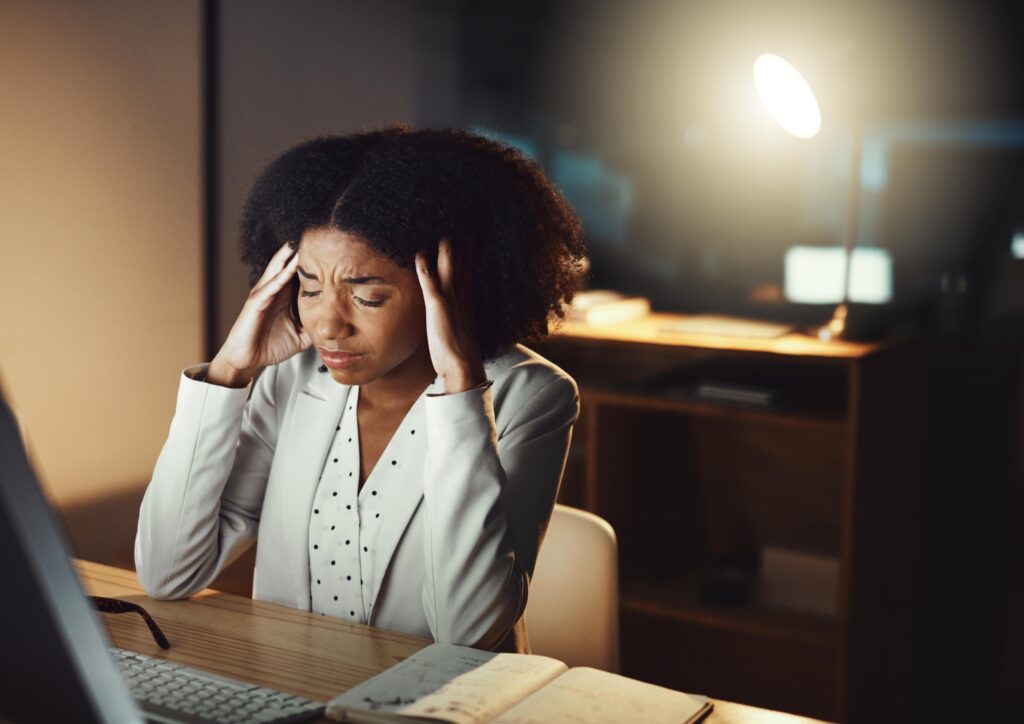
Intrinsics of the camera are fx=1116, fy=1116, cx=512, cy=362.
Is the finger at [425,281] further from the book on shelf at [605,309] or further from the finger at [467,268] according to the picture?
the book on shelf at [605,309]

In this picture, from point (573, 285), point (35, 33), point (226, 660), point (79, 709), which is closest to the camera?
point (79, 709)

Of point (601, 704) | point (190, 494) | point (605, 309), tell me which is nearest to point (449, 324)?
point (190, 494)

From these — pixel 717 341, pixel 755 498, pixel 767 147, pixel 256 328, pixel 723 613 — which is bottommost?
pixel 723 613

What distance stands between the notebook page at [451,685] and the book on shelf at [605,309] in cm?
150

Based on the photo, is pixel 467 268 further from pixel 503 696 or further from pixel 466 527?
pixel 503 696

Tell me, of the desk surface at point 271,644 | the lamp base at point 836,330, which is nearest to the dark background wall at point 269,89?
the desk surface at point 271,644

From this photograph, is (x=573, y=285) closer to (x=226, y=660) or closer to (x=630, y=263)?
(x=226, y=660)

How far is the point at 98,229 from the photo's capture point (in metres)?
2.08

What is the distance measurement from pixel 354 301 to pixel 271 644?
45 centimetres

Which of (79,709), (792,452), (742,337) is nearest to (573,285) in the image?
(742,337)

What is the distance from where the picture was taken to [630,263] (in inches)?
132

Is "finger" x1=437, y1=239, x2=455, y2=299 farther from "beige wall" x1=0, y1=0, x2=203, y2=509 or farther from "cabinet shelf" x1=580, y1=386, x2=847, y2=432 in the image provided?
"cabinet shelf" x1=580, y1=386, x2=847, y2=432

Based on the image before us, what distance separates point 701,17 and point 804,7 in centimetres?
33

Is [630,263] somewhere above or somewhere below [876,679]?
above
